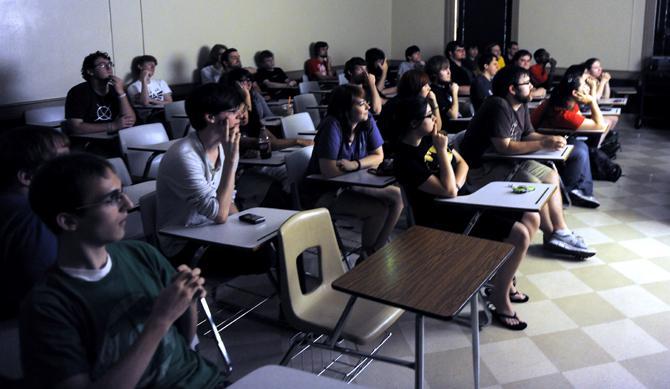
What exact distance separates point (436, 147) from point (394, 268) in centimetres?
112

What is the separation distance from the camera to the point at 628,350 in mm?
2820

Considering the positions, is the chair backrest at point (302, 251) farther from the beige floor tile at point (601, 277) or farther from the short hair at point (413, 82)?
the short hair at point (413, 82)

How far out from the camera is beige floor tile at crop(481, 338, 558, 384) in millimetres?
2633

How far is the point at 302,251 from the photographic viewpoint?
7.38ft

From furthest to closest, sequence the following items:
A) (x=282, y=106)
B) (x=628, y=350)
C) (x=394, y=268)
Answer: (x=282, y=106) < (x=628, y=350) < (x=394, y=268)

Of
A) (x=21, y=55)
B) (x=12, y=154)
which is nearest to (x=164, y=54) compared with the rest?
(x=21, y=55)

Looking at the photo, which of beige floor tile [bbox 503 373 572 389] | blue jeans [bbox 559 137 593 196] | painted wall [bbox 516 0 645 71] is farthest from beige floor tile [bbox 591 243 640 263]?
painted wall [bbox 516 0 645 71]

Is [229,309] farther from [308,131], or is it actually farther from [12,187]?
[308,131]

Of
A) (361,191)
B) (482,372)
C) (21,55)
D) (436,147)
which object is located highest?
(21,55)

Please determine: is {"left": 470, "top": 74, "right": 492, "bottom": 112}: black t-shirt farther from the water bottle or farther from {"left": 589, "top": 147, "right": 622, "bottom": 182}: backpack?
the water bottle

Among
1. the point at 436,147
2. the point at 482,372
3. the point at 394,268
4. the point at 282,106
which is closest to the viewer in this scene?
the point at 394,268

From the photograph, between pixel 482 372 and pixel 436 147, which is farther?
pixel 436 147

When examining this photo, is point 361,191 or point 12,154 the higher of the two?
point 12,154

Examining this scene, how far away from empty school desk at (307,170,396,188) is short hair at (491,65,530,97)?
118 cm
